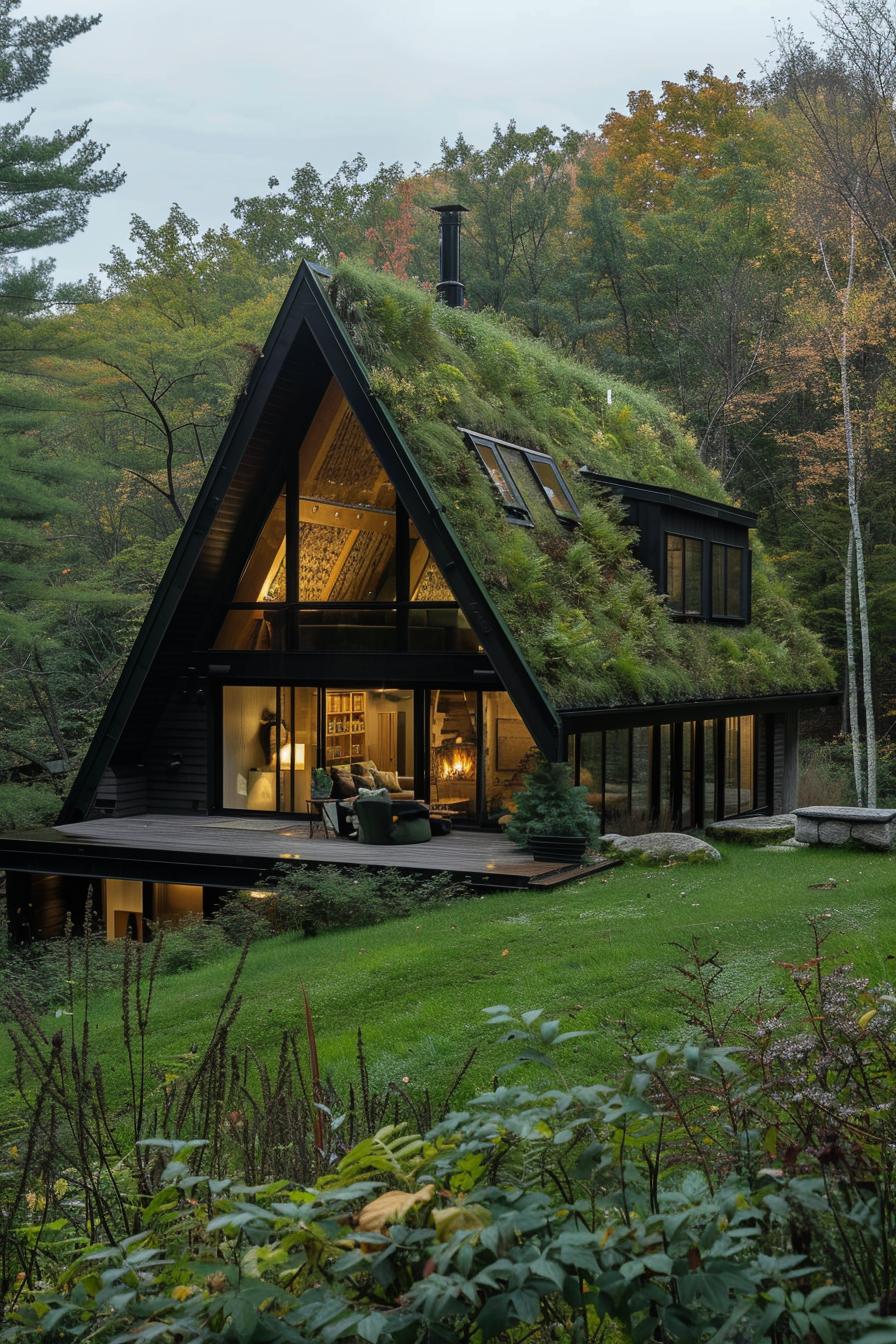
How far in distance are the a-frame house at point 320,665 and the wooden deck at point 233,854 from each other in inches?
1.6

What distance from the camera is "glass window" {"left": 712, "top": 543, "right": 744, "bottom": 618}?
2112 cm

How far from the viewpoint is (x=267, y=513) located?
18.4 m

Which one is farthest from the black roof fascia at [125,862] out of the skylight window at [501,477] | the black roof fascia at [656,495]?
the black roof fascia at [656,495]

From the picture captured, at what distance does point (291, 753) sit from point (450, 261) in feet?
28.4

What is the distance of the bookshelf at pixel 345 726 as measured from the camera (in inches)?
728

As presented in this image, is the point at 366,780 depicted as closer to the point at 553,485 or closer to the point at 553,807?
the point at 553,807

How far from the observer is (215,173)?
99.7 meters

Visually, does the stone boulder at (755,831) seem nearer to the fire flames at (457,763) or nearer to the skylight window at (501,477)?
the fire flames at (457,763)

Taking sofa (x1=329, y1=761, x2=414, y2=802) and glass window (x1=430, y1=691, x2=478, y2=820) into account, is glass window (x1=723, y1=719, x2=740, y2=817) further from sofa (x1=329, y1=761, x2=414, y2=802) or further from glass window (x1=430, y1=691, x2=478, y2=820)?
sofa (x1=329, y1=761, x2=414, y2=802)

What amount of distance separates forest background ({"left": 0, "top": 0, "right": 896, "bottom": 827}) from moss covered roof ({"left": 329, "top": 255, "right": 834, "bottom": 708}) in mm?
2542

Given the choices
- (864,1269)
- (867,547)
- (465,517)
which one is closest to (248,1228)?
(864,1269)

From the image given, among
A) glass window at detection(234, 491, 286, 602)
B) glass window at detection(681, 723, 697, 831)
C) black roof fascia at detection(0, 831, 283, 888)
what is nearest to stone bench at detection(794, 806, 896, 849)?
glass window at detection(681, 723, 697, 831)

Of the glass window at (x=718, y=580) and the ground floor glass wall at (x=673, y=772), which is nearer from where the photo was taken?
the ground floor glass wall at (x=673, y=772)

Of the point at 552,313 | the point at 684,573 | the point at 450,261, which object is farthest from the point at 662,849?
the point at 552,313
